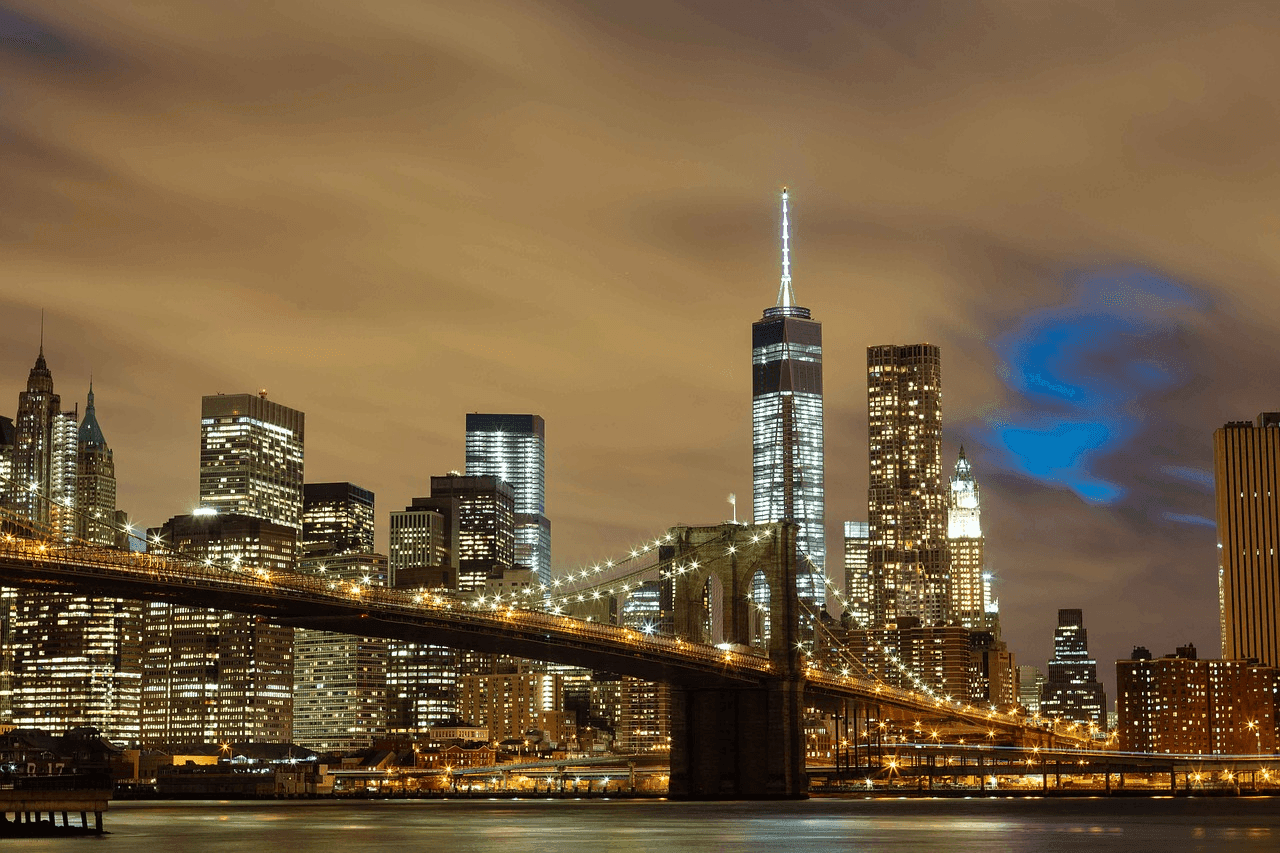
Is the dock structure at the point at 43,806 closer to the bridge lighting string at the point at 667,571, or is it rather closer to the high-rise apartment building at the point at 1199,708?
the bridge lighting string at the point at 667,571

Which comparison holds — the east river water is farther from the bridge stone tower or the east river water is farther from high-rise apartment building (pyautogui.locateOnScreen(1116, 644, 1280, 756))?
high-rise apartment building (pyautogui.locateOnScreen(1116, 644, 1280, 756))

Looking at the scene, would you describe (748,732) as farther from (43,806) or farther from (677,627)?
(43,806)

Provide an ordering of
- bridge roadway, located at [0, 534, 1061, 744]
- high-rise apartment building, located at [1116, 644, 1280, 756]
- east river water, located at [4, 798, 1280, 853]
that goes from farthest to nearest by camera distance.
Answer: high-rise apartment building, located at [1116, 644, 1280, 756] < bridge roadway, located at [0, 534, 1061, 744] < east river water, located at [4, 798, 1280, 853]

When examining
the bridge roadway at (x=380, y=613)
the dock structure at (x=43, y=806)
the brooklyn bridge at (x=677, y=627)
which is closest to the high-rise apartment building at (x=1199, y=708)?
the brooklyn bridge at (x=677, y=627)

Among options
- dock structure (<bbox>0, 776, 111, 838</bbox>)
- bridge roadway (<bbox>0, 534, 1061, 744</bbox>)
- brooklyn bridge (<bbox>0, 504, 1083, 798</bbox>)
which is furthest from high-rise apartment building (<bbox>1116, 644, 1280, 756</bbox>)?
dock structure (<bbox>0, 776, 111, 838</bbox>)

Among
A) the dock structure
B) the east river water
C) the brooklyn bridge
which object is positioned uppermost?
the brooklyn bridge

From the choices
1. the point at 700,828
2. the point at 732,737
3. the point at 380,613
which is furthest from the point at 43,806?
the point at 732,737

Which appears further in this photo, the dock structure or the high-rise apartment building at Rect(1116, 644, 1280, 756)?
the high-rise apartment building at Rect(1116, 644, 1280, 756)
